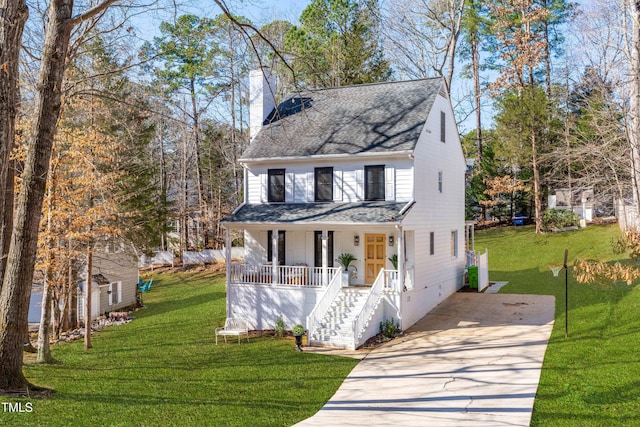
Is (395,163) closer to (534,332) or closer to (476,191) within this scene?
(534,332)

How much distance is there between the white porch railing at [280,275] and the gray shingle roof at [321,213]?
1.65m

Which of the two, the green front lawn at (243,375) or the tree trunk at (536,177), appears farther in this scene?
the tree trunk at (536,177)

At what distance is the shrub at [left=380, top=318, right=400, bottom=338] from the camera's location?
1577cm

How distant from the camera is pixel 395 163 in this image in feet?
57.7

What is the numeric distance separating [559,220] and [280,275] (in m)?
22.0

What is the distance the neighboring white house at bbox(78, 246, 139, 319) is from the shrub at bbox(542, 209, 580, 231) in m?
24.8

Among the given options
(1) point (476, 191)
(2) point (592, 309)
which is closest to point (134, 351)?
(2) point (592, 309)

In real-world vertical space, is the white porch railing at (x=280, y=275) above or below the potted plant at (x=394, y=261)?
below

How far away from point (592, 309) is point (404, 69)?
2464 cm

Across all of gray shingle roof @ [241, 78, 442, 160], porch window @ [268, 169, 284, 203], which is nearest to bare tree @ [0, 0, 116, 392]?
gray shingle roof @ [241, 78, 442, 160]

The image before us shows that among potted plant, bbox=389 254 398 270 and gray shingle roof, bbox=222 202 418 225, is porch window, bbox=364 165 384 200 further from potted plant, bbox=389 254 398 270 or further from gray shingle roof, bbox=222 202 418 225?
potted plant, bbox=389 254 398 270

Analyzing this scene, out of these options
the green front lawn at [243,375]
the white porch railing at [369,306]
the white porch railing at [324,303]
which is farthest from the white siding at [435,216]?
the green front lawn at [243,375]

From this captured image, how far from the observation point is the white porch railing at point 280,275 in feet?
57.1

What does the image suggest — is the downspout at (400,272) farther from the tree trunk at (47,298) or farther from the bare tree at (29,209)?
the bare tree at (29,209)
